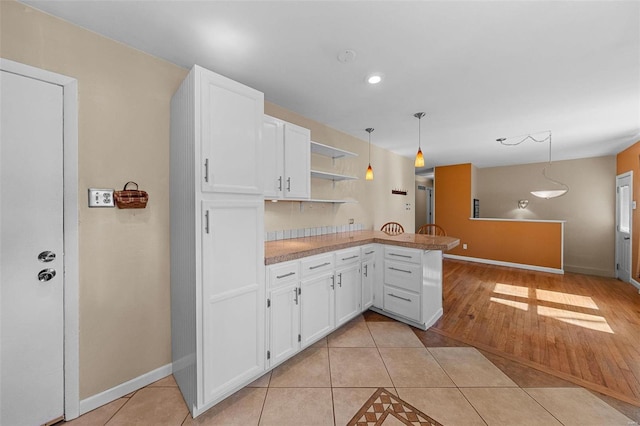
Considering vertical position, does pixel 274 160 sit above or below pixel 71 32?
below

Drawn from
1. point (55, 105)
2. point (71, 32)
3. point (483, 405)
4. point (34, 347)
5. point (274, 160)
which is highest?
point (71, 32)

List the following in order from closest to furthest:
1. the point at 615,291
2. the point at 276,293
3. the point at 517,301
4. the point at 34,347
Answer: the point at 34,347 → the point at 276,293 → the point at 517,301 → the point at 615,291

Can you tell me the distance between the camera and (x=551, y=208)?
6070 mm

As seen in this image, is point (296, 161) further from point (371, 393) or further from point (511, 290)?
point (511, 290)

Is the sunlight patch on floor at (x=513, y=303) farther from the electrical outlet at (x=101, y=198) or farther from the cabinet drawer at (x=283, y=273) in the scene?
the electrical outlet at (x=101, y=198)

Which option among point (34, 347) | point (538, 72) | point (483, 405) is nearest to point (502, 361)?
point (483, 405)

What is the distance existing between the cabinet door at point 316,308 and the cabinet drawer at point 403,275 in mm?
826

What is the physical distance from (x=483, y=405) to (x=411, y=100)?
2741 millimetres

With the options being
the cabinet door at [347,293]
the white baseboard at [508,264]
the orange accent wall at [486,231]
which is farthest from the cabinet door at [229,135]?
the white baseboard at [508,264]

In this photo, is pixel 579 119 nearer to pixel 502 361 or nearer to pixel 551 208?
pixel 502 361

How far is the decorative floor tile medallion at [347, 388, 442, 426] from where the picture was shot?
5.10ft

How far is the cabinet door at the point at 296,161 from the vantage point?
2514mm

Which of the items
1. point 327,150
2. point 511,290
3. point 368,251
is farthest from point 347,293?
point 511,290

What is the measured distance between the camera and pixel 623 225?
15.7 feet
